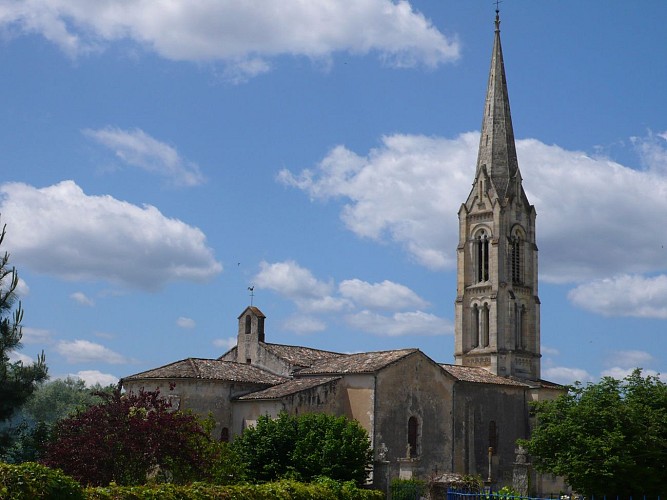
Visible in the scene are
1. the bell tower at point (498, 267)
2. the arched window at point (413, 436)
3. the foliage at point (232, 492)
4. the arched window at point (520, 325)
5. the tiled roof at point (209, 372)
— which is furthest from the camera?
the arched window at point (520, 325)

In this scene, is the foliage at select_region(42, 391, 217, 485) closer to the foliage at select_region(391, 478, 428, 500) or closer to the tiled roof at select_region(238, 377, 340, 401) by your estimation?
the foliage at select_region(391, 478, 428, 500)

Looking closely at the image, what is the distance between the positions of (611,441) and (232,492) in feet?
73.7

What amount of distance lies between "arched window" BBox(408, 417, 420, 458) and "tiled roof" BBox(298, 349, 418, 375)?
332cm

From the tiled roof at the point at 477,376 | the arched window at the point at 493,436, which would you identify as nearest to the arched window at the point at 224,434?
the tiled roof at the point at 477,376

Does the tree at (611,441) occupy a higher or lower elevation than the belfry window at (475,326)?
lower

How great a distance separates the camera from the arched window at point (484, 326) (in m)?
59.9

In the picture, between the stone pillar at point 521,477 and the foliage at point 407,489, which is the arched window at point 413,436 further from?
the foliage at point 407,489

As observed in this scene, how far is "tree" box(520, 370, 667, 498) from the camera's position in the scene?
3978 centimetres

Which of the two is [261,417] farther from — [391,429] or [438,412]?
[438,412]

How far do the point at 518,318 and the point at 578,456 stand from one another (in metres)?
20.7

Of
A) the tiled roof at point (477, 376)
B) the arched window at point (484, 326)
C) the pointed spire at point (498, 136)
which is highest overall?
the pointed spire at point (498, 136)

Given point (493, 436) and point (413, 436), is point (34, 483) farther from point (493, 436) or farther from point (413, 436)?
point (493, 436)

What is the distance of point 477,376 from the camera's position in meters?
53.0

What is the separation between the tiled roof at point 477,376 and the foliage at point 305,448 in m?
11.7
